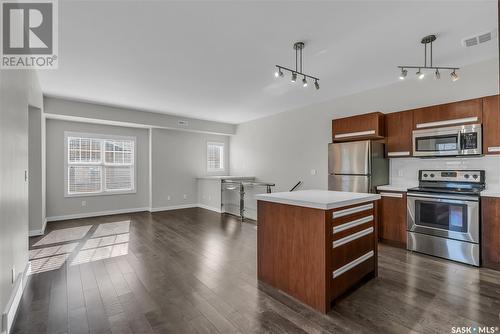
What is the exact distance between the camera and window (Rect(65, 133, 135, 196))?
563 centimetres

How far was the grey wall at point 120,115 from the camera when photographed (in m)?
4.91

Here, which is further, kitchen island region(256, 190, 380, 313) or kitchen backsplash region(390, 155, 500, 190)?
kitchen backsplash region(390, 155, 500, 190)

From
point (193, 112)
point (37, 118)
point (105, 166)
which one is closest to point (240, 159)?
point (193, 112)

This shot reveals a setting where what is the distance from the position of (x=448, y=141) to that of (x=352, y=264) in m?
2.44

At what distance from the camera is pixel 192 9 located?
2.19 meters

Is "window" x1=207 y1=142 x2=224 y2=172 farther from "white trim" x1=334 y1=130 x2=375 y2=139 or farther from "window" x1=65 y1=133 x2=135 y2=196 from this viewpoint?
"white trim" x1=334 y1=130 x2=375 y2=139

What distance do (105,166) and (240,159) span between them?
3.81 metres

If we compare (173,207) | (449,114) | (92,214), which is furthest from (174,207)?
(449,114)

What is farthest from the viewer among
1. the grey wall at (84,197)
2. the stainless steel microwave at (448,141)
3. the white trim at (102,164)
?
the white trim at (102,164)

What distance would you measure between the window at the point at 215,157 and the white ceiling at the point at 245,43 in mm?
3451

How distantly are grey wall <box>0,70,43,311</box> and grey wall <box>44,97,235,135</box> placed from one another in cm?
256

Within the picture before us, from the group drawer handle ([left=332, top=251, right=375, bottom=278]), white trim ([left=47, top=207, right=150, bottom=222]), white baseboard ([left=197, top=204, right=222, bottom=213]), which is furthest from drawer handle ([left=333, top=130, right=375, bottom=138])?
white trim ([left=47, top=207, right=150, bottom=222])

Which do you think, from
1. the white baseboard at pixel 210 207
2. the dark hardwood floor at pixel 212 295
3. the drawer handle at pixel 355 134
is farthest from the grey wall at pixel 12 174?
the drawer handle at pixel 355 134

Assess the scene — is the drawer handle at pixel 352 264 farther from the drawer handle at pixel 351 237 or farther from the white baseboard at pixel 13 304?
the white baseboard at pixel 13 304
